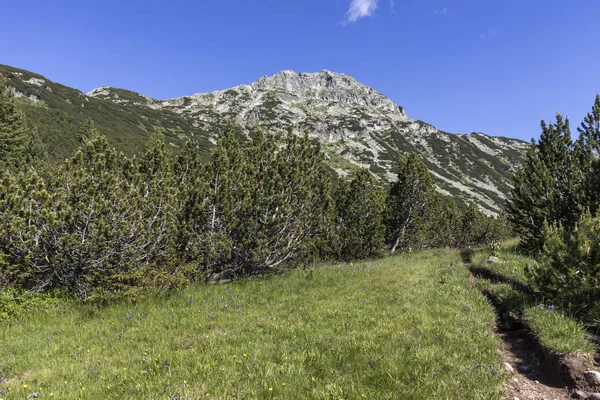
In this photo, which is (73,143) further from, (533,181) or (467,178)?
(467,178)

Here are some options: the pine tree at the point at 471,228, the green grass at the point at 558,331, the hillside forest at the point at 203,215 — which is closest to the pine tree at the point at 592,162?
the hillside forest at the point at 203,215

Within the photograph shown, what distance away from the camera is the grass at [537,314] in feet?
18.0

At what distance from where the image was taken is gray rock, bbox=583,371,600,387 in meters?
4.63

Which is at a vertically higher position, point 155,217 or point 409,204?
point 409,204

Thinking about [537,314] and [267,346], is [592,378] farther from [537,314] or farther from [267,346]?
[267,346]

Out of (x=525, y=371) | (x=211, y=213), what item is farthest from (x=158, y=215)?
(x=525, y=371)

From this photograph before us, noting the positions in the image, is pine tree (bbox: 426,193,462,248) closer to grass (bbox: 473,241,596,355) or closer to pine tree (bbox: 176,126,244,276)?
grass (bbox: 473,241,596,355)

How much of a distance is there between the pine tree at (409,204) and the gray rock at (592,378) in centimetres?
2584

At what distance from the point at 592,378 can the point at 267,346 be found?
17.4 feet

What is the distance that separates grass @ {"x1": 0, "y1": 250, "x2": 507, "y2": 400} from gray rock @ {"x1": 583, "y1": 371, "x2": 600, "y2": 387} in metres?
1.16

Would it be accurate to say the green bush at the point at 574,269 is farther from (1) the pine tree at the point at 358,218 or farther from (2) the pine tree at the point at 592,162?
(1) the pine tree at the point at 358,218

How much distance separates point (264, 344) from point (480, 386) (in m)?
3.88

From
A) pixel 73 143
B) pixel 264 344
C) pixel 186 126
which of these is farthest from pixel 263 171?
pixel 186 126

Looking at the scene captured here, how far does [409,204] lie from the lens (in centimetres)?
3050
